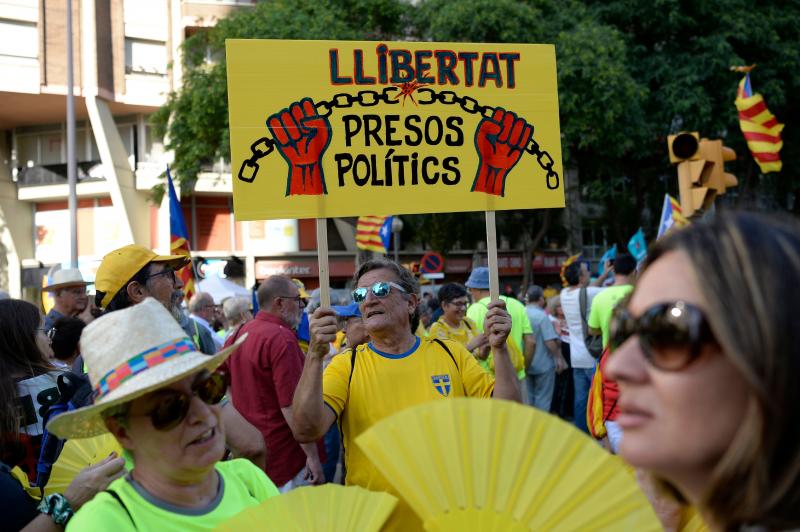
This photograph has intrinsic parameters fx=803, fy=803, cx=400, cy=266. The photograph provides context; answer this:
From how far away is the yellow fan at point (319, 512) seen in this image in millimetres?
1941

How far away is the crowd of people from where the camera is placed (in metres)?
1.16

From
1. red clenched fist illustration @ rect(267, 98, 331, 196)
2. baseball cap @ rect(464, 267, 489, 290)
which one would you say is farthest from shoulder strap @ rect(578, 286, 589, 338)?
red clenched fist illustration @ rect(267, 98, 331, 196)

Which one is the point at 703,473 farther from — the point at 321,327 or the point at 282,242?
the point at 282,242

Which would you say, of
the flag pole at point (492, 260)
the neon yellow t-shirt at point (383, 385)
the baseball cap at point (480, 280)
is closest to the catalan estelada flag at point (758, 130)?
the baseball cap at point (480, 280)

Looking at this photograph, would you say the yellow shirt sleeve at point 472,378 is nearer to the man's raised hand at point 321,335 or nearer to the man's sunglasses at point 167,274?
the man's raised hand at point 321,335

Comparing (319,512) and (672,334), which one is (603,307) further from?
(672,334)

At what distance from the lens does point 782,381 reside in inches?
43.8


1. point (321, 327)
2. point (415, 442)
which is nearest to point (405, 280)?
point (321, 327)

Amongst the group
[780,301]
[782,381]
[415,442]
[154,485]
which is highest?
[780,301]

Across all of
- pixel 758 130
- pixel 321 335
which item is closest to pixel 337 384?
pixel 321 335

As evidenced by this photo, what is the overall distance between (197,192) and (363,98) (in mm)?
25134

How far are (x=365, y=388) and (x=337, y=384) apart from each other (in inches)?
4.8

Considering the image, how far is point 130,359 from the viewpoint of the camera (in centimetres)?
208

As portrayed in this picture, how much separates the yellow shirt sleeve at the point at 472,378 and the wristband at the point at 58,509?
1.66 metres
